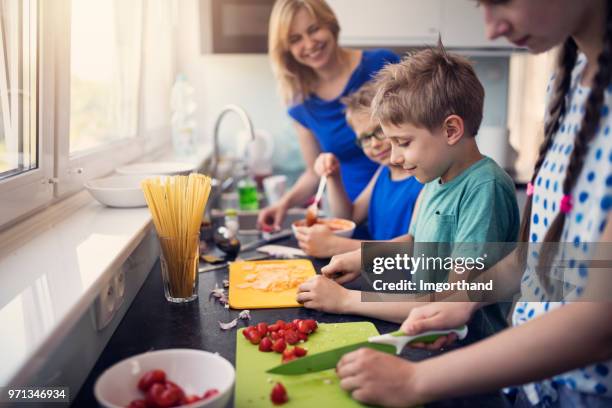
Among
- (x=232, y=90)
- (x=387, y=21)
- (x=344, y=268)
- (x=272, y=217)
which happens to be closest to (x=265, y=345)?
(x=344, y=268)

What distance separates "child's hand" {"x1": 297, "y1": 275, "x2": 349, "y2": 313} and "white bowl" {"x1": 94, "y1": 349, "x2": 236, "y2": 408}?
0.41 meters

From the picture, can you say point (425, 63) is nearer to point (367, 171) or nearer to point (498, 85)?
point (367, 171)

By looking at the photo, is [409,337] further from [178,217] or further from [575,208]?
[178,217]

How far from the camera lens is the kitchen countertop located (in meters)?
0.97

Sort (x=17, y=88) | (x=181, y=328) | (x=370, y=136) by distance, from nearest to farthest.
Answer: (x=181, y=328) < (x=17, y=88) < (x=370, y=136)

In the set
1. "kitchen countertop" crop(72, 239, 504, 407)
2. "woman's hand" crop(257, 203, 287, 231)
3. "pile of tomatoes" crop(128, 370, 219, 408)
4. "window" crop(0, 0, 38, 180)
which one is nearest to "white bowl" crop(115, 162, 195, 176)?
"woman's hand" crop(257, 203, 287, 231)

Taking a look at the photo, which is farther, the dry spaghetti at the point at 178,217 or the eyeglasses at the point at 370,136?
the eyeglasses at the point at 370,136

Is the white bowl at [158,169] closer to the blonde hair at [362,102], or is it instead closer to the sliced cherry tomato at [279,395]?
the blonde hair at [362,102]

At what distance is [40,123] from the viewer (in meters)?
1.37

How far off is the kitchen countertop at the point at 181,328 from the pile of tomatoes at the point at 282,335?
45 mm

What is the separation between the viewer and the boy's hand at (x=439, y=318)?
0.94 meters

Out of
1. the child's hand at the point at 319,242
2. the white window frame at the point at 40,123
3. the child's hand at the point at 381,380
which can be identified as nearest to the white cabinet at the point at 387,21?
the child's hand at the point at 319,242

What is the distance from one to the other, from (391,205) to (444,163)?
545 millimetres

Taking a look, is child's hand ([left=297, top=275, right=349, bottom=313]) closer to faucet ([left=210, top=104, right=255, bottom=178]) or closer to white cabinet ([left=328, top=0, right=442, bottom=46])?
faucet ([left=210, top=104, right=255, bottom=178])
